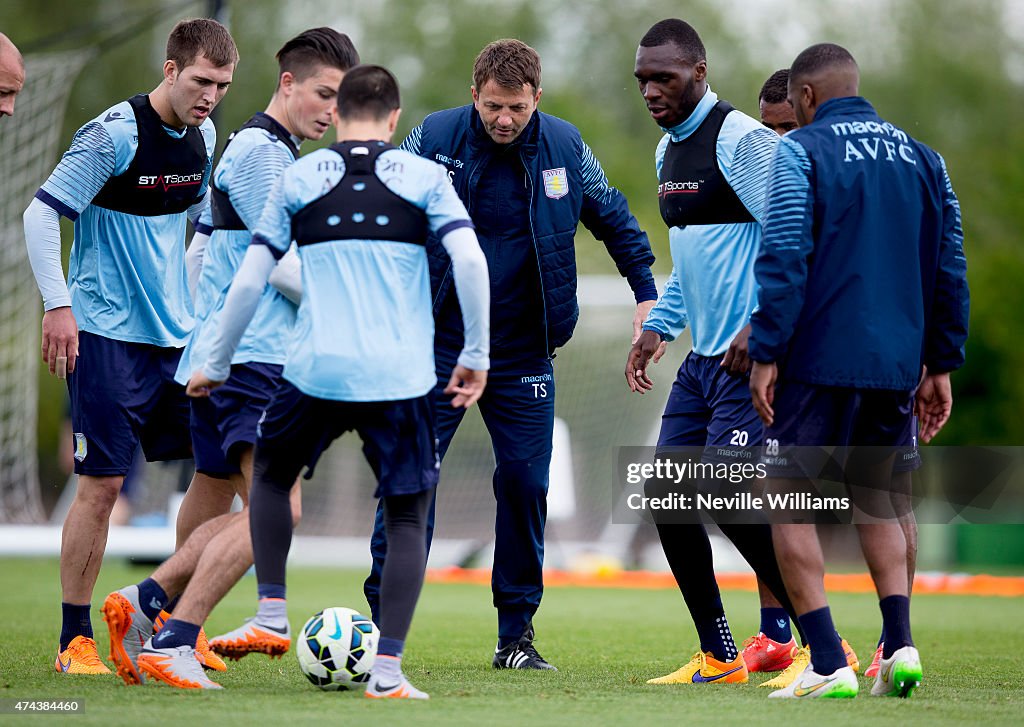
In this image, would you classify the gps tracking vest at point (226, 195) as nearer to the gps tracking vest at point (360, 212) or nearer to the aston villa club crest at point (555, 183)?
the gps tracking vest at point (360, 212)

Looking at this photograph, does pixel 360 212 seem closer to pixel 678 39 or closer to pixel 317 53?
pixel 317 53

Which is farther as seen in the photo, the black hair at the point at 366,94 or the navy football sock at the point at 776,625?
the navy football sock at the point at 776,625

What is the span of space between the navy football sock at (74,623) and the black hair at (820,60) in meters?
3.87

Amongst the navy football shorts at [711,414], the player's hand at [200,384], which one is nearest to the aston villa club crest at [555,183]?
the navy football shorts at [711,414]

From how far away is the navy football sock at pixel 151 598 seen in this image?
18.5ft

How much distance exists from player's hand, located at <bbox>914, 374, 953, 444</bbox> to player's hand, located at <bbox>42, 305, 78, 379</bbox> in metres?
3.69

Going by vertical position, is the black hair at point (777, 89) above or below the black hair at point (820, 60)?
above

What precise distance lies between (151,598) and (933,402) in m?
3.30

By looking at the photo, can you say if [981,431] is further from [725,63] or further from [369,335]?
[369,335]

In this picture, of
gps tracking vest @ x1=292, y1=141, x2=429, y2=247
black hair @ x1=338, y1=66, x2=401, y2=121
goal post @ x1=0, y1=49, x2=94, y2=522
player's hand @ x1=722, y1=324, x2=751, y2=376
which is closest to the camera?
gps tracking vest @ x1=292, y1=141, x2=429, y2=247

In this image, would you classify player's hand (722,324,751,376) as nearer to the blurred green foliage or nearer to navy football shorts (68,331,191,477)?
navy football shorts (68,331,191,477)

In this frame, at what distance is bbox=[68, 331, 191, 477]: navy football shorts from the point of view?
641 centimetres

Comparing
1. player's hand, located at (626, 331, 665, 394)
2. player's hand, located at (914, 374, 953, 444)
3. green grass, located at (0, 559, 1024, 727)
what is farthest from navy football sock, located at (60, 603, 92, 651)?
player's hand, located at (914, 374, 953, 444)

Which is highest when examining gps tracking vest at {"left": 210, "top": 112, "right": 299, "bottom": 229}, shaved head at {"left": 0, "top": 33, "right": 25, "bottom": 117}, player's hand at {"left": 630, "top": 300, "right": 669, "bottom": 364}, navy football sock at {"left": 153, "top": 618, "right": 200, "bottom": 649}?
shaved head at {"left": 0, "top": 33, "right": 25, "bottom": 117}
